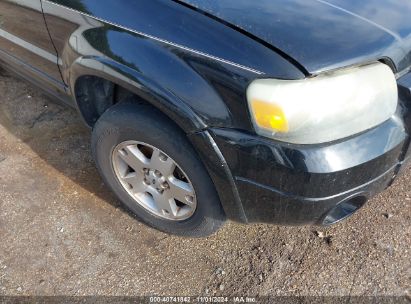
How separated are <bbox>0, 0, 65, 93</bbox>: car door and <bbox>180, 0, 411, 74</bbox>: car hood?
1006 millimetres

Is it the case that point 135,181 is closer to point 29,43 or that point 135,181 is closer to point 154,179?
point 154,179

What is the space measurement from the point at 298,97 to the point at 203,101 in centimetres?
37

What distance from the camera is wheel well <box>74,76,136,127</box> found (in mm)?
2243

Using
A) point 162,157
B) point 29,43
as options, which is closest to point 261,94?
point 162,157

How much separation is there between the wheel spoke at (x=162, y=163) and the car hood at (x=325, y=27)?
694 mm

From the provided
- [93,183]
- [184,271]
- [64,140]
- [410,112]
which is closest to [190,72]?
[410,112]

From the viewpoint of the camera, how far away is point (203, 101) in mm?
1693

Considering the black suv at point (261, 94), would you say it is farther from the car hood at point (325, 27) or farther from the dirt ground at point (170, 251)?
the dirt ground at point (170, 251)

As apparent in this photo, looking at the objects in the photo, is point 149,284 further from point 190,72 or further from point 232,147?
point 190,72

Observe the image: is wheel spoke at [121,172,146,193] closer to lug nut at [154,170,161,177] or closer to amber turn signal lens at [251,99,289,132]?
lug nut at [154,170,161,177]

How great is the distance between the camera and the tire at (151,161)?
6.34 ft

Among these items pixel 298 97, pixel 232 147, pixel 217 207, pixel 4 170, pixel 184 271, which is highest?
pixel 298 97

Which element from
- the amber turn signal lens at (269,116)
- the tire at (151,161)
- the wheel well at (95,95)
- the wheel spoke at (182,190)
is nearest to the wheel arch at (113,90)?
the wheel well at (95,95)

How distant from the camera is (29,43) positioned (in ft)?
8.41
